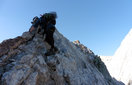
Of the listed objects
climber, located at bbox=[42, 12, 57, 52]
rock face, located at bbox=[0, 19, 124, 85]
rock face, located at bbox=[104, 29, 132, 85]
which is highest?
rock face, located at bbox=[104, 29, 132, 85]

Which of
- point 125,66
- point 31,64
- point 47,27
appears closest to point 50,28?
point 47,27

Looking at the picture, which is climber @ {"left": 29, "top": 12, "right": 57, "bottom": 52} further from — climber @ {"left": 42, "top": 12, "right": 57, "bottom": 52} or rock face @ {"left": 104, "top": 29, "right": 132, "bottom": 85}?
rock face @ {"left": 104, "top": 29, "right": 132, "bottom": 85}

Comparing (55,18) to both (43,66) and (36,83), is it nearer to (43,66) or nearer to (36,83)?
(43,66)

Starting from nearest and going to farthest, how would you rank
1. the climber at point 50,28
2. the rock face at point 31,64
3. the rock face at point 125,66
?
the rock face at point 31,64
the climber at point 50,28
the rock face at point 125,66

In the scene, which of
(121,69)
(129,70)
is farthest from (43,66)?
(121,69)

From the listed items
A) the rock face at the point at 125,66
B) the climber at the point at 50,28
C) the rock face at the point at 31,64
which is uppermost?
the rock face at the point at 125,66

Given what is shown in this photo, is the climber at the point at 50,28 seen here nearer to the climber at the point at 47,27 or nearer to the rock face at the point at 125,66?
the climber at the point at 47,27

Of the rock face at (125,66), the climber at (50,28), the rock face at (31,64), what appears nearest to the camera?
the rock face at (31,64)

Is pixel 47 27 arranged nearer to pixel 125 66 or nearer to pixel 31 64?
pixel 31 64

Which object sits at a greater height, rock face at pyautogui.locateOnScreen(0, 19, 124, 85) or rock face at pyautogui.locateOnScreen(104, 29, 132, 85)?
rock face at pyautogui.locateOnScreen(104, 29, 132, 85)

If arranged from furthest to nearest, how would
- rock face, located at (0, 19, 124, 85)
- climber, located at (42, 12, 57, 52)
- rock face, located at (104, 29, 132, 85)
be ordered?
rock face, located at (104, 29, 132, 85), climber, located at (42, 12, 57, 52), rock face, located at (0, 19, 124, 85)

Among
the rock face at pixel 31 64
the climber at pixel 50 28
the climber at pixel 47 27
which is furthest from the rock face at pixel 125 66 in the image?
the climber at pixel 47 27

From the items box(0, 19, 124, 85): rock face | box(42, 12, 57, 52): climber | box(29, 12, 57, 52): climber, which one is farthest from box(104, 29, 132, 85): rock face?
box(29, 12, 57, 52): climber

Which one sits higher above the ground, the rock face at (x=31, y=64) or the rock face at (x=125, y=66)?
the rock face at (x=125, y=66)
